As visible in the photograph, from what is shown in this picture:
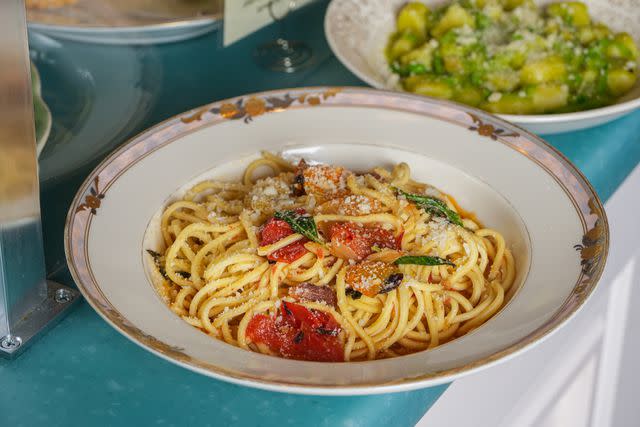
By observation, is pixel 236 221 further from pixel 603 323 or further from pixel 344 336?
pixel 603 323

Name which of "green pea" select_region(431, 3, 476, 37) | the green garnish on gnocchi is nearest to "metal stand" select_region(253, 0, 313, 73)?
the green garnish on gnocchi

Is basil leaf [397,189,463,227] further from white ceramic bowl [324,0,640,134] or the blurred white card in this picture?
the blurred white card

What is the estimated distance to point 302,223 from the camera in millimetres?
1111

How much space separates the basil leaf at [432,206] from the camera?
121 cm

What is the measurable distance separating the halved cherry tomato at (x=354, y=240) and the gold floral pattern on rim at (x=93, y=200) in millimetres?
344

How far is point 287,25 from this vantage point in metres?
1.88

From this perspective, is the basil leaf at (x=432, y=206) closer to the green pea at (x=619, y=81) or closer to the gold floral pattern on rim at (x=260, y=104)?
the gold floral pattern on rim at (x=260, y=104)

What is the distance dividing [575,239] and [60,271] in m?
0.79

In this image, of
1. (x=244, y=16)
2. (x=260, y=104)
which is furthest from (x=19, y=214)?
(x=244, y=16)

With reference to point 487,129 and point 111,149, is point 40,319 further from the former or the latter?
point 487,129

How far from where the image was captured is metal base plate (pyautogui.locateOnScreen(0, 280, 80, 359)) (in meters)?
1.07

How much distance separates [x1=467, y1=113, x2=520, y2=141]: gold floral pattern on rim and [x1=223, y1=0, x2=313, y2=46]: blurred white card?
21.6 inches

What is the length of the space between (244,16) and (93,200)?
652 mm

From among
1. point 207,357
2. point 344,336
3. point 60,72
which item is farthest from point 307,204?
point 60,72
